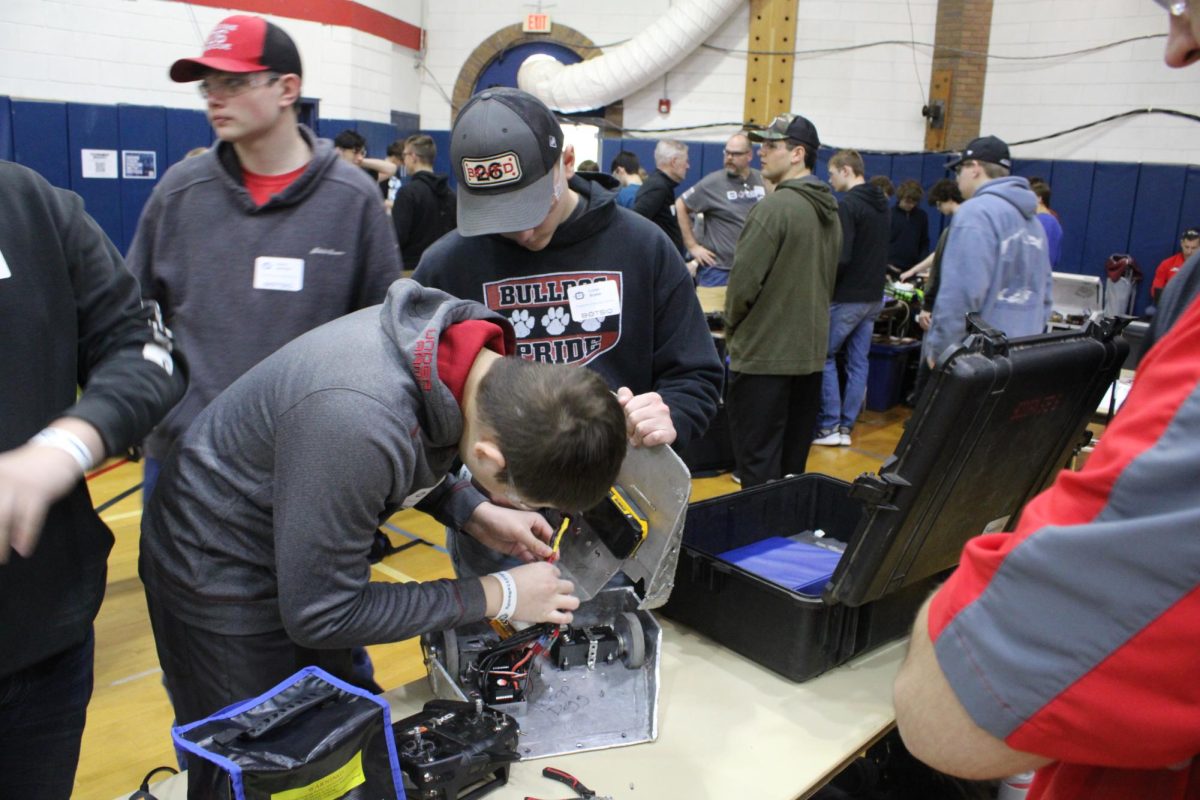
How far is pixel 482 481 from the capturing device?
1.25m

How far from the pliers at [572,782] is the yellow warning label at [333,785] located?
274 mm

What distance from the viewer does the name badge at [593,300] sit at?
189 centimetres

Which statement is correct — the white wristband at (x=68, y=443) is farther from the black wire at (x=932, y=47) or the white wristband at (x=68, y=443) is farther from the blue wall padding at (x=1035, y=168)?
the black wire at (x=932, y=47)

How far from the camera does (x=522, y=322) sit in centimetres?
190

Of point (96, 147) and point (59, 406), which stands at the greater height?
point (96, 147)

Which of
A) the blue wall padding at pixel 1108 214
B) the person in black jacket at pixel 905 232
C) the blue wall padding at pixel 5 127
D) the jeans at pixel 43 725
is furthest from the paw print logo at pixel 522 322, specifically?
the blue wall padding at pixel 1108 214

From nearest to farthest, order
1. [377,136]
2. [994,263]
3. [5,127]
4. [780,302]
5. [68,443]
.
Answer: [68,443] < [994,263] < [780,302] < [5,127] < [377,136]

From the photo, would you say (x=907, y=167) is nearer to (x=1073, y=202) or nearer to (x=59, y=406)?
(x=1073, y=202)

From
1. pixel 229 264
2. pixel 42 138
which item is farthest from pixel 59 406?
pixel 42 138

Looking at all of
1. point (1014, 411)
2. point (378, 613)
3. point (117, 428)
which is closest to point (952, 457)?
point (1014, 411)

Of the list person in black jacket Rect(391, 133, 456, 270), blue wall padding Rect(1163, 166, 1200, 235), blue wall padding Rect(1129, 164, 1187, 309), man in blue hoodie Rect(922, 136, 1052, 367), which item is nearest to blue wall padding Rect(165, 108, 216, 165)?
person in black jacket Rect(391, 133, 456, 270)

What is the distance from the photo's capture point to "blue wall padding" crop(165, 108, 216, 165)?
6859 millimetres

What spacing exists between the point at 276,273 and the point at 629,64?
8116mm

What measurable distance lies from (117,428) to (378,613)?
1.28 feet
